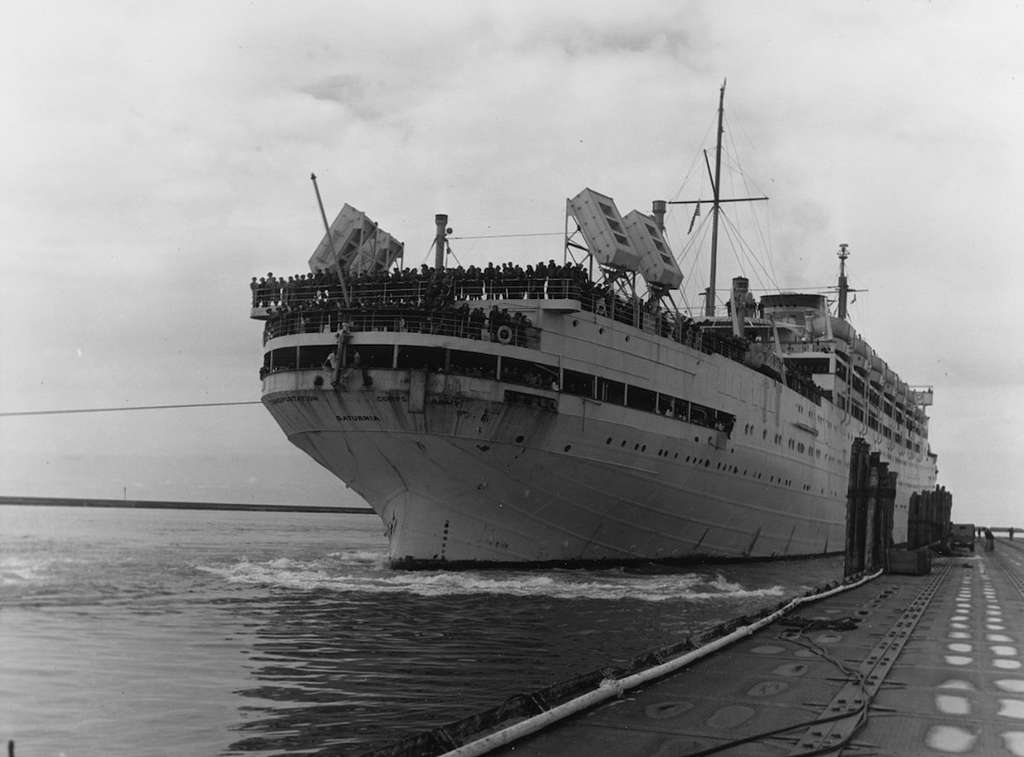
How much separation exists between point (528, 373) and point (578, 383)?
6.90 ft

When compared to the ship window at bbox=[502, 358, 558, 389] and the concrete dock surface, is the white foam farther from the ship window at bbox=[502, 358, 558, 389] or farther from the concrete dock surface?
the concrete dock surface

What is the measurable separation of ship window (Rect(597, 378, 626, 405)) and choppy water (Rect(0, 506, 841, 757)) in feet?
18.6

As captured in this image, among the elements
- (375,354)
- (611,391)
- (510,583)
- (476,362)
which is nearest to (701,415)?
(611,391)

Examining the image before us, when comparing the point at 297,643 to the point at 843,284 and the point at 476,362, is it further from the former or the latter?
the point at 843,284

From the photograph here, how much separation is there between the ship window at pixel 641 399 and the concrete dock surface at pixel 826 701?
55.3 feet

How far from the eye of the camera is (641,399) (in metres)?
34.5

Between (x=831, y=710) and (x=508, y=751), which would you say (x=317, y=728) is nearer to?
(x=508, y=751)

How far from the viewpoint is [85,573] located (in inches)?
1339

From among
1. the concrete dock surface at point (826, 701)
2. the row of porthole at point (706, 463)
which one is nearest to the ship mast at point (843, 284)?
the row of porthole at point (706, 463)

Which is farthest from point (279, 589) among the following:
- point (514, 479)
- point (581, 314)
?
point (581, 314)

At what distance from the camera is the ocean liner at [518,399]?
30359mm

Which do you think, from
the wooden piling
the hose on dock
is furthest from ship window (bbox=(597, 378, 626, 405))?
the hose on dock

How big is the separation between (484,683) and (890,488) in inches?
1184

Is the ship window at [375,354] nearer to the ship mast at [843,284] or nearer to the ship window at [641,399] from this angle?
the ship window at [641,399]
